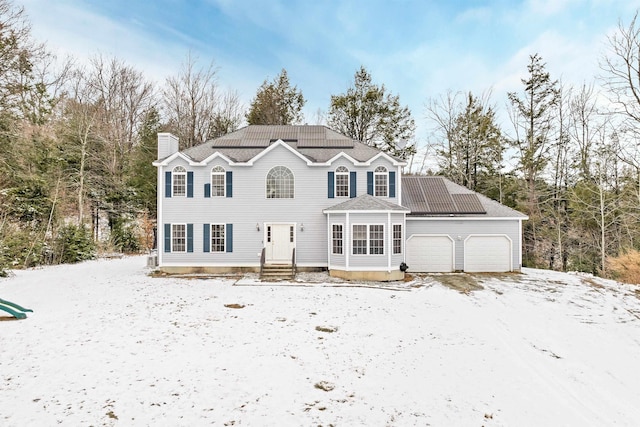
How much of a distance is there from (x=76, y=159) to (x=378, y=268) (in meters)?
23.7

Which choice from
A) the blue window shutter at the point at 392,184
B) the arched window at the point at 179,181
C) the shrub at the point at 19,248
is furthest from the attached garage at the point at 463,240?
the shrub at the point at 19,248

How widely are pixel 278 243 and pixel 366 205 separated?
16.0 ft

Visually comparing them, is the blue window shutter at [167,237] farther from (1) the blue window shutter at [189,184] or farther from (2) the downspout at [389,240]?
(2) the downspout at [389,240]

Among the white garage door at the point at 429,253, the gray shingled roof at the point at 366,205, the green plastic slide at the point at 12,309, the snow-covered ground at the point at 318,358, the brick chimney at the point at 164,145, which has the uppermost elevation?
the brick chimney at the point at 164,145

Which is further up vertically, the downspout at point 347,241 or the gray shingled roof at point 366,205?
the gray shingled roof at point 366,205

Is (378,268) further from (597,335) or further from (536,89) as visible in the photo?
(536,89)

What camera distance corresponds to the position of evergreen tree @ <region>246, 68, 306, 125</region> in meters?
32.2

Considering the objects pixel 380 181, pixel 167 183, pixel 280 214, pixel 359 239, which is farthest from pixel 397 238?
pixel 167 183

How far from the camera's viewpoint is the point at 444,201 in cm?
1873

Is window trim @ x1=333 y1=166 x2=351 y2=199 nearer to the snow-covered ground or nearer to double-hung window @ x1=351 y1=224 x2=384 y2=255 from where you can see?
double-hung window @ x1=351 y1=224 x2=384 y2=255

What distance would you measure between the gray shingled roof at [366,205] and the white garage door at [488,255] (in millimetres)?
4951

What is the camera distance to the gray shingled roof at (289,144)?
58.7 feet

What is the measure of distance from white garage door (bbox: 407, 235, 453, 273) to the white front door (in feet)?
20.5

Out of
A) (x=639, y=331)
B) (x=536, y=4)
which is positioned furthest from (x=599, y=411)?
(x=536, y=4)
